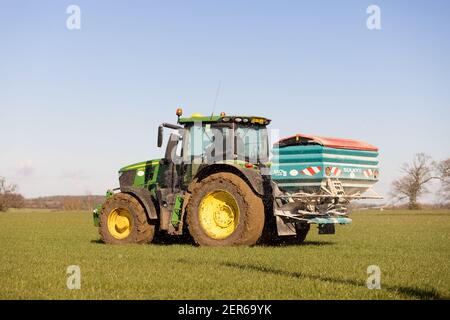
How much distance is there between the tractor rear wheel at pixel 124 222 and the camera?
15.1m

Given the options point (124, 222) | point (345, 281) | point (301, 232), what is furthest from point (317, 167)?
point (124, 222)

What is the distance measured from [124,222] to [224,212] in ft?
9.72

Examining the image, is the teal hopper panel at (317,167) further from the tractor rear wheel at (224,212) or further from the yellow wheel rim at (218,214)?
the yellow wheel rim at (218,214)

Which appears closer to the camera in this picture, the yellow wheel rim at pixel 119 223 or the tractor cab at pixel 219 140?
the tractor cab at pixel 219 140

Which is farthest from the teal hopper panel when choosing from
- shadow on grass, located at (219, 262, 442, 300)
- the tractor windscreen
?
shadow on grass, located at (219, 262, 442, 300)

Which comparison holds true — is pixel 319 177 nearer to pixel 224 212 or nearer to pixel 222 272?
pixel 224 212

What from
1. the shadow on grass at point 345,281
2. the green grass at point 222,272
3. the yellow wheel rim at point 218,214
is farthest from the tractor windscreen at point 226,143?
the shadow on grass at point 345,281

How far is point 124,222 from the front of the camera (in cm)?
1573

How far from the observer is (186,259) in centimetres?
1149

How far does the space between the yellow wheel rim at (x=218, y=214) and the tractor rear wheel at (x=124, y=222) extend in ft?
5.63

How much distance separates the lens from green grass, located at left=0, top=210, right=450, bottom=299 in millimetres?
7594

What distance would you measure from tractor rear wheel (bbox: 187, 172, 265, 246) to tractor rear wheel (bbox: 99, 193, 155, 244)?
1.44m

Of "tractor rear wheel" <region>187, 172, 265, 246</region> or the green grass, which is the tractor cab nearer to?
"tractor rear wheel" <region>187, 172, 265, 246</region>

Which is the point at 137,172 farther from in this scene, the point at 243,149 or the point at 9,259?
the point at 9,259
